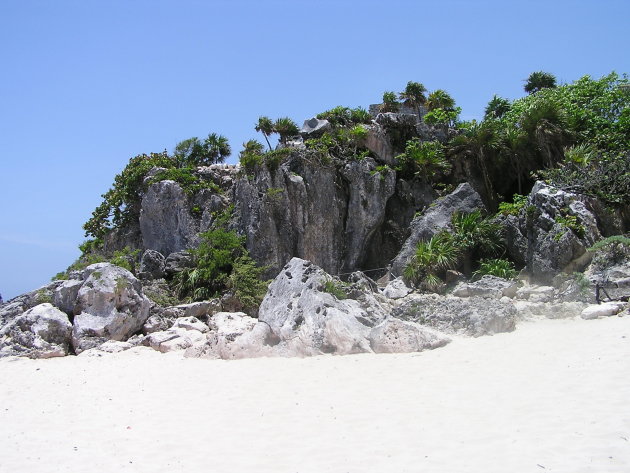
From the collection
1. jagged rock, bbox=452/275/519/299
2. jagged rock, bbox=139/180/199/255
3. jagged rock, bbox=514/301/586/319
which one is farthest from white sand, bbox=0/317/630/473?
jagged rock, bbox=139/180/199/255

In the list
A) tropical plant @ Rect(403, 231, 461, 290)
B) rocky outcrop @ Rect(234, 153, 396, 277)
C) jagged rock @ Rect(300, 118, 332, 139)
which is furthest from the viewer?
jagged rock @ Rect(300, 118, 332, 139)

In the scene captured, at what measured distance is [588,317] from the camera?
12.6m

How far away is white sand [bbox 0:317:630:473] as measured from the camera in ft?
19.9

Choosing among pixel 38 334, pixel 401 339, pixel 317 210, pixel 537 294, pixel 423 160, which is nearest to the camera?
pixel 401 339

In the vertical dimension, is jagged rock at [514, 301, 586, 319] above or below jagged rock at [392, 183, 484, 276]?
below

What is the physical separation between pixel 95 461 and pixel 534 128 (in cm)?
2130

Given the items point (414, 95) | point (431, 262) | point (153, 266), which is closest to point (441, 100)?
point (414, 95)

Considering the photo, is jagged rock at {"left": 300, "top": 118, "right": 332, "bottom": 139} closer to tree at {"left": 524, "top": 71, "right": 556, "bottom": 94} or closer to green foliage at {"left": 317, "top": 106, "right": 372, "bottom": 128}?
green foliage at {"left": 317, "top": 106, "right": 372, "bottom": 128}

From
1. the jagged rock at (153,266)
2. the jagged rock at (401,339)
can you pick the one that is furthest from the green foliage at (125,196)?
the jagged rock at (401,339)

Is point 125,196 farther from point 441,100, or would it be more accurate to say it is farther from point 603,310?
point 603,310

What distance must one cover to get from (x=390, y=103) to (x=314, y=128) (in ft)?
16.1

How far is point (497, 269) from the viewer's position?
59.3ft

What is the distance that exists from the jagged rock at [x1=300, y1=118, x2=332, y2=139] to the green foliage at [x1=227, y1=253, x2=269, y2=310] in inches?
321

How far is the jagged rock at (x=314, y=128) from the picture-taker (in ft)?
82.7
